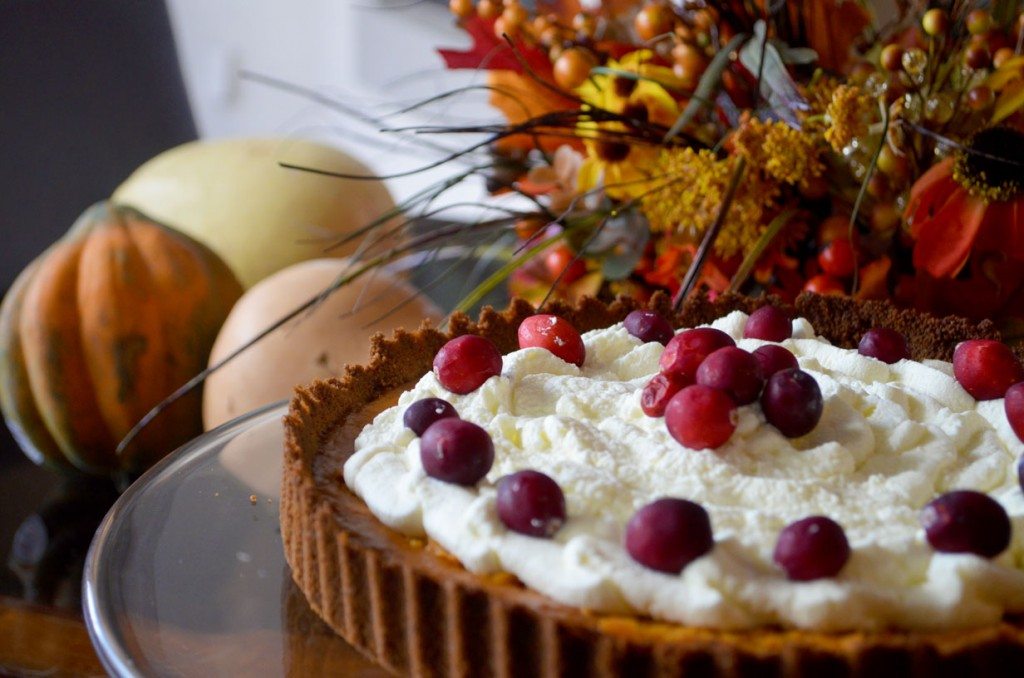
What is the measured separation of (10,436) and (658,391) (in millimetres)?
1459

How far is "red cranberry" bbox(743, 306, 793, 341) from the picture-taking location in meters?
1.17

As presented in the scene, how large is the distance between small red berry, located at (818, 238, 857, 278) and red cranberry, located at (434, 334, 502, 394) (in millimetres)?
522

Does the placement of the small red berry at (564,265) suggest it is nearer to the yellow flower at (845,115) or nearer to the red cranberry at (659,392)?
the yellow flower at (845,115)

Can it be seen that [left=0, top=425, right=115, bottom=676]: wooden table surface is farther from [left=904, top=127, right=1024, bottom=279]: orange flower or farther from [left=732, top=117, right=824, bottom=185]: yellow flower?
[left=904, top=127, right=1024, bottom=279]: orange flower

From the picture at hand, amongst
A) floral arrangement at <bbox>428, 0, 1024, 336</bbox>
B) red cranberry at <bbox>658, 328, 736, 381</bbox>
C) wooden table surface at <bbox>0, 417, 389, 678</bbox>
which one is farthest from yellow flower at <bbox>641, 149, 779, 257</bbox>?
wooden table surface at <bbox>0, 417, 389, 678</bbox>

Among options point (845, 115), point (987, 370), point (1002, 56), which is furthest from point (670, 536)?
point (1002, 56)

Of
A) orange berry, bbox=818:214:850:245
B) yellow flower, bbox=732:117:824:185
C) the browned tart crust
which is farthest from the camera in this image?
orange berry, bbox=818:214:850:245

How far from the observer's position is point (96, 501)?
69.3 inches

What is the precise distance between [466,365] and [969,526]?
46cm

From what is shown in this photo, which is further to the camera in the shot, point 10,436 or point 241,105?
point 241,105

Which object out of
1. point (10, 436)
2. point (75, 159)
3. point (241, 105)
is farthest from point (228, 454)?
point (241, 105)

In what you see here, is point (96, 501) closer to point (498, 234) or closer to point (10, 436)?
point (10, 436)

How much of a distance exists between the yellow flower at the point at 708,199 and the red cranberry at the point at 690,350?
1.12ft

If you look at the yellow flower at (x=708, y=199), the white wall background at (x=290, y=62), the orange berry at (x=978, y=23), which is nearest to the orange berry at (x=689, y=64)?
the yellow flower at (x=708, y=199)
